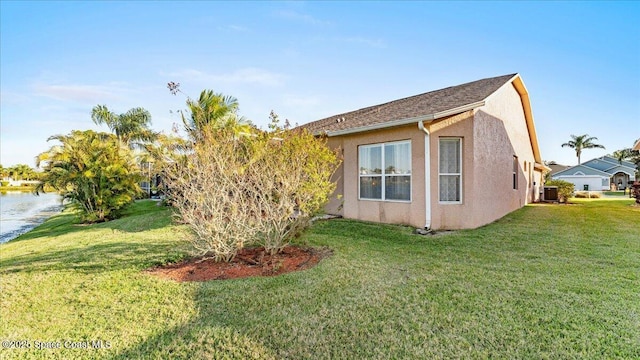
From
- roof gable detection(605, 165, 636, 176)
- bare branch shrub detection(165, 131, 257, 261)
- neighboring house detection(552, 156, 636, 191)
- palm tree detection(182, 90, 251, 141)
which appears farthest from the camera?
roof gable detection(605, 165, 636, 176)

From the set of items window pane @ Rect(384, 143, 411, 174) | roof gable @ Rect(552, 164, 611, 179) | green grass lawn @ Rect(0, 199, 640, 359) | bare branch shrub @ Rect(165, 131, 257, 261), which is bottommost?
green grass lawn @ Rect(0, 199, 640, 359)

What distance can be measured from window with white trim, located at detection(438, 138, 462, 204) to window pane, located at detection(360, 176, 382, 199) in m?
2.19

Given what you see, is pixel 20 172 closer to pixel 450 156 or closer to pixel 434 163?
pixel 434 163

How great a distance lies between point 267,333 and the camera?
12.6 ft

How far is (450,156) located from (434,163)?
844mm

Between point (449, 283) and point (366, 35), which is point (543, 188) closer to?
point (366, 35)

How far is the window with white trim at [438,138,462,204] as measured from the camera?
1019 centimetres

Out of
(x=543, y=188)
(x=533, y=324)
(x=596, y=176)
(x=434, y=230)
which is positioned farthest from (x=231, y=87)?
(x=596, y=176)

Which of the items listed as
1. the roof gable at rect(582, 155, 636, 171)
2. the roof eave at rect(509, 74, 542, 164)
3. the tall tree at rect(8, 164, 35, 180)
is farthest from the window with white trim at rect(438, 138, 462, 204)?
the tall tree at rect(8, 164, 35, 180)

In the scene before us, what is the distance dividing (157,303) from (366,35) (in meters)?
13.9

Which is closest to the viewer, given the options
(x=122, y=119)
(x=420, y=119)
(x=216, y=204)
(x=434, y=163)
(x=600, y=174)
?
(x=216, y=204)

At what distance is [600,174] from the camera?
47.1m

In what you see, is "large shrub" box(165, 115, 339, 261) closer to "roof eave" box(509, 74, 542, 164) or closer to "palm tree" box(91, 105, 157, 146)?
"roof eave" box(509, 74, 542, 164)

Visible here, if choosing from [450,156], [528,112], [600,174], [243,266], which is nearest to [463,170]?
[450,156]
